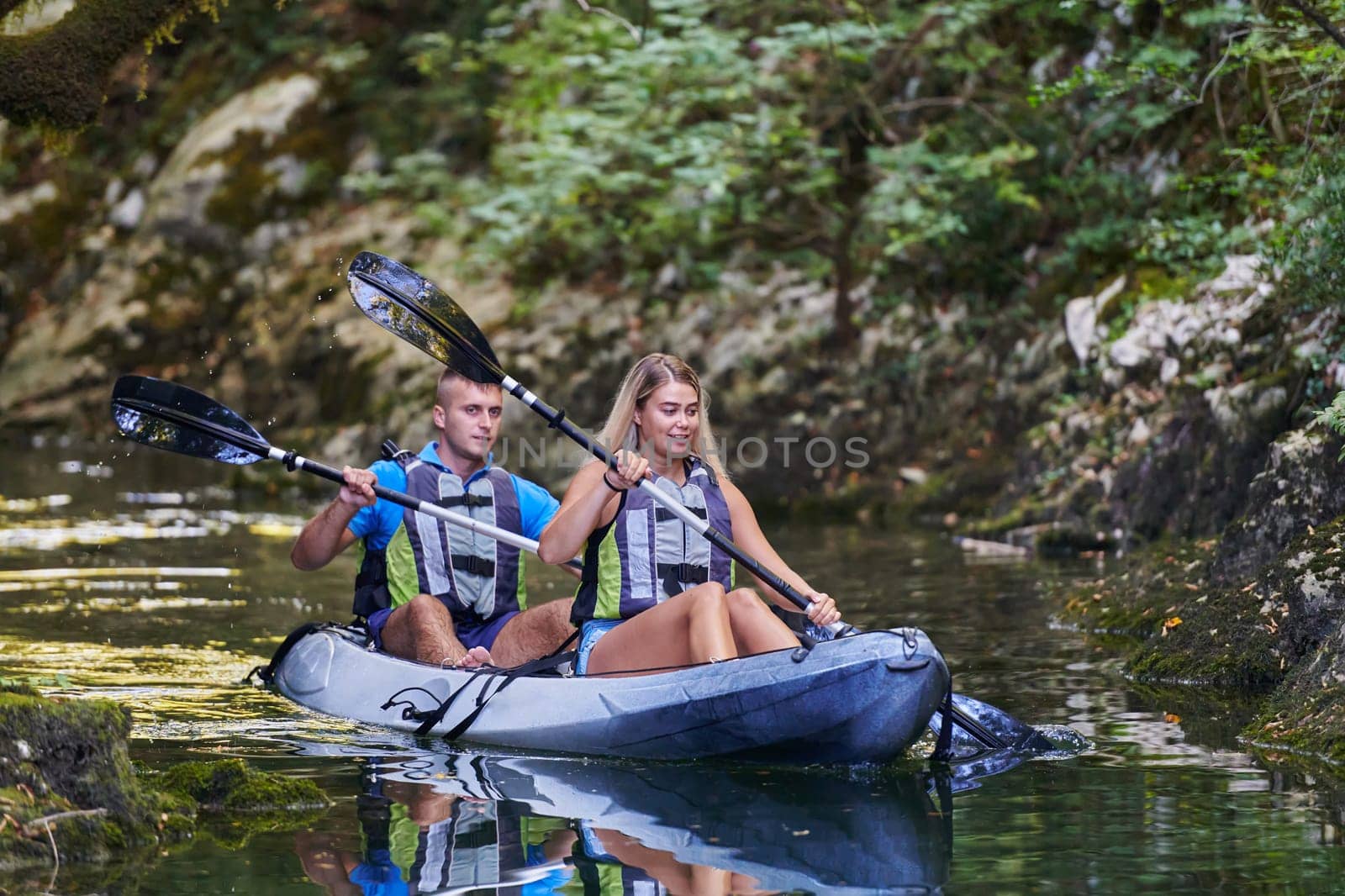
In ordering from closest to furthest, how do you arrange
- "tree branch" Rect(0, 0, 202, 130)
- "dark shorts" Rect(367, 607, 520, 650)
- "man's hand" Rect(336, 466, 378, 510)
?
1. "tree branch" Rect(0, 0, 202, 130)
2. "man's hand" Rect(336, 466, 378, 510)
3. "dark shorts" Rect(367, 607, 520, 650)

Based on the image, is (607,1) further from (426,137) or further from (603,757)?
(603,757)

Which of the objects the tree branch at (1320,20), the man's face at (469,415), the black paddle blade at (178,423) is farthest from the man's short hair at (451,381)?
the tree branch at (1320,20)

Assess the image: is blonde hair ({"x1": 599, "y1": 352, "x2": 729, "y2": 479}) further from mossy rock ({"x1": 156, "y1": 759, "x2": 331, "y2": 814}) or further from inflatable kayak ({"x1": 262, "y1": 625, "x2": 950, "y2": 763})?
mossy rock ({"x1": 156, "y1": 759, "x2": 331, "y2": 814})

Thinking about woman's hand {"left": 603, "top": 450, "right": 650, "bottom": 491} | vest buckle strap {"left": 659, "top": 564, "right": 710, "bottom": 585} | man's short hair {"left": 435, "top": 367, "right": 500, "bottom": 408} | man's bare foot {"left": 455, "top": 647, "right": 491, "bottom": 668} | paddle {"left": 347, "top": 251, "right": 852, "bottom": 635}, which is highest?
paddle {"left": 347, "top": 251, "right": 852, "bottom": 635}

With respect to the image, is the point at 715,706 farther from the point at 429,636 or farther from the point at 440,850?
the point at 429,636

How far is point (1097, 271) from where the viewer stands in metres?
12.0

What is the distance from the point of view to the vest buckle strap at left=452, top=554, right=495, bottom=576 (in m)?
6.21

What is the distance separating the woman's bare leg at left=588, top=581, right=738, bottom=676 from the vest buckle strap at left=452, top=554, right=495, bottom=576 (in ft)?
3.44

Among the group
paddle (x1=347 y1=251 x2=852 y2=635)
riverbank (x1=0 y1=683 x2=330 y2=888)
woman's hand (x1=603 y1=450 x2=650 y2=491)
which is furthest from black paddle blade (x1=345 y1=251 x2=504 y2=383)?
riverbank (x1=0 y1=683 x2=330 y2=888)

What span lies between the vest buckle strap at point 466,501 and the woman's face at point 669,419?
1108mm

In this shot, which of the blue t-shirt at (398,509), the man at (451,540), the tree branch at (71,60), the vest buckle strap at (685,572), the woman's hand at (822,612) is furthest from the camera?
the blue t-shirt at (398,509)

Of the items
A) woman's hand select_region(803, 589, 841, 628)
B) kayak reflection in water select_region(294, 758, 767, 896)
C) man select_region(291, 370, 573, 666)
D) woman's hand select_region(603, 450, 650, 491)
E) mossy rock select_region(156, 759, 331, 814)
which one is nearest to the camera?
kayak reflection in water select_region(294, 758, 767, 896)

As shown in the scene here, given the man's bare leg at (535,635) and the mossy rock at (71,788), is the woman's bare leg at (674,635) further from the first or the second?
the mossy rock at (71,788)

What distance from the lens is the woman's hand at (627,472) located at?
499cm
